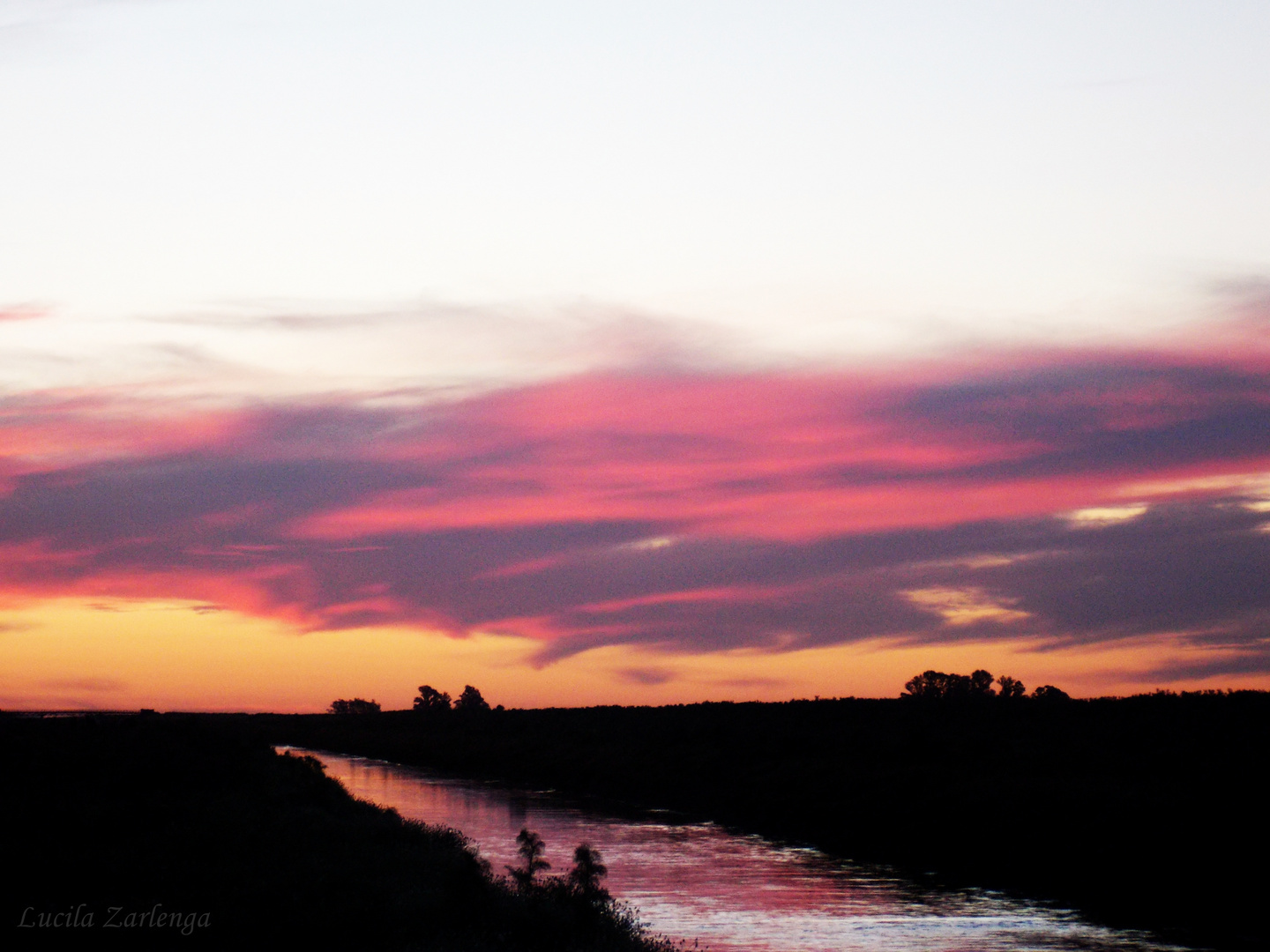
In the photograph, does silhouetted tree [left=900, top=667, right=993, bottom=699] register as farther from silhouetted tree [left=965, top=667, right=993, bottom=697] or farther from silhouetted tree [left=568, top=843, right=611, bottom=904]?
silhouetted tree [left=568, top=843, right=611, bottom=904]

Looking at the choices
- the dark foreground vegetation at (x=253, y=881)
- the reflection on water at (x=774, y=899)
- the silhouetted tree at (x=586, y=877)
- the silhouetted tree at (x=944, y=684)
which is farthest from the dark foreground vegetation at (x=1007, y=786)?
the silhouetted tree at (x=944, y=684)

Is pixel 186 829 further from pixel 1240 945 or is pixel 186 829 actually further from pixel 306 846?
pixel 1240 945

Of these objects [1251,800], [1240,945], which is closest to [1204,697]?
[1251,800]

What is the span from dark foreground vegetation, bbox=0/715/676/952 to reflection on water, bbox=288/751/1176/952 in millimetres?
1966

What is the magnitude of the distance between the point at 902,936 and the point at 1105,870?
8294mm

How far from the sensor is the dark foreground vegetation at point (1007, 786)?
25453mm

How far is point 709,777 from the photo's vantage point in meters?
52.2

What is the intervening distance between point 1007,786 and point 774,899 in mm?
13131

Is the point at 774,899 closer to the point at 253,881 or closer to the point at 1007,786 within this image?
the point at 253,881

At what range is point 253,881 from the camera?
19531 mm

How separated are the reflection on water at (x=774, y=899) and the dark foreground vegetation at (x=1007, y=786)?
5.16ft

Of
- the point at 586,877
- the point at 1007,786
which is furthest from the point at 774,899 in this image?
the point at 1007,786


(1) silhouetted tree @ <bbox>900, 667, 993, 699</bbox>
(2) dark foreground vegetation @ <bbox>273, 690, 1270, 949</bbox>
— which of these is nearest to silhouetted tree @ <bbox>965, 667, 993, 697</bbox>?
(1) silhouetted tree @ <bbox>900, 667, 993, 699</bbox>

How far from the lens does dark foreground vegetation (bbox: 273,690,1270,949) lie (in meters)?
25.5
